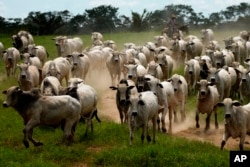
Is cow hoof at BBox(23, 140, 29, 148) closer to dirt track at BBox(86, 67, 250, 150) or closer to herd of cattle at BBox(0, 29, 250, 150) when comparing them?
herd of cattle at BBox(0, 29, 250, 150)

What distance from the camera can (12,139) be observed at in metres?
13.2

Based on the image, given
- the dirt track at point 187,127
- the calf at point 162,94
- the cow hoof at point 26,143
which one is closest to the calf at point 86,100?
the calf at point 162,94

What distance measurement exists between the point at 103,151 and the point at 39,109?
6.00 ft

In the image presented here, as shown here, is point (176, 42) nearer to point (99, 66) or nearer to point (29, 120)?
point (99, 66)

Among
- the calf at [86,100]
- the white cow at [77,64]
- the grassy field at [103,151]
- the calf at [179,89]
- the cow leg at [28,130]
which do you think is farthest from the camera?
the white cow at [77,64]

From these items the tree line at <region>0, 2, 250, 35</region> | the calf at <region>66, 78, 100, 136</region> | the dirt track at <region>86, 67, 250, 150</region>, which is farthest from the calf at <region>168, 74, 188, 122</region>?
the tree line at <region>0, 2, 250, 35</region>

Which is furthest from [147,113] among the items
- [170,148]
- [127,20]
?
[127,20]

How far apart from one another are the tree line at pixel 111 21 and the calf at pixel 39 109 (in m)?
38.2

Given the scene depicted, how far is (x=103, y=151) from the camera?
1157 centimetres

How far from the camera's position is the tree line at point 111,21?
52.4 m

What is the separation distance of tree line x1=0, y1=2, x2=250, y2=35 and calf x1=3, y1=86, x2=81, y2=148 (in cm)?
3816

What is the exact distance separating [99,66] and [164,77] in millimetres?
4328

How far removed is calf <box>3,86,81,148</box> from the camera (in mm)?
11758

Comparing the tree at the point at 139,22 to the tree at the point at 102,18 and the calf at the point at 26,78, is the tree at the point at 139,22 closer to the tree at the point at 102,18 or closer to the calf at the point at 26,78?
the tree at the point at 102,18
